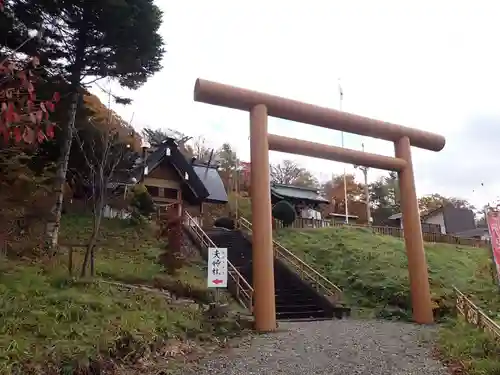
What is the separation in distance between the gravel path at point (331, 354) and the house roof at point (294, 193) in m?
24.2

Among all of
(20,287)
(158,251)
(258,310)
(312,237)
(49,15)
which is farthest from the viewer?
(312,237)

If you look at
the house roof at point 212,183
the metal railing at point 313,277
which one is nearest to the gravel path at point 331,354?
the metal railing at point 313,277

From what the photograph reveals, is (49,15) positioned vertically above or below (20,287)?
above

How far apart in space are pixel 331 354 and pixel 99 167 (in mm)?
7129

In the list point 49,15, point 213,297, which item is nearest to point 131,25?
point 49,15

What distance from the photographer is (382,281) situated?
552 inches

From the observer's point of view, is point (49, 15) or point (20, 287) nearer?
point (20, 287)

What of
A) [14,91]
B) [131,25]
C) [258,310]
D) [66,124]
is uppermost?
[131,25]

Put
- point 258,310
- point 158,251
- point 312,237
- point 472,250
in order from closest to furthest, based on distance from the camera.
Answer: point 258,310 → point 158,251 → point 312,237 → point 472,250

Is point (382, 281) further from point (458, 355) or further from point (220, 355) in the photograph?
point (220, 355)

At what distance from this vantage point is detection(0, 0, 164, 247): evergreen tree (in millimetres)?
12422

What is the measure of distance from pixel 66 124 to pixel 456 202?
162 feet

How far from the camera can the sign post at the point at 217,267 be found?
29.3 feet

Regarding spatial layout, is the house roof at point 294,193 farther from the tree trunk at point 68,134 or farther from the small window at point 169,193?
the tree trunk at point 68,134
